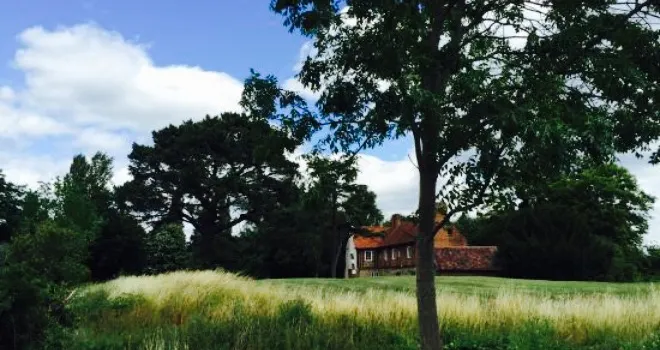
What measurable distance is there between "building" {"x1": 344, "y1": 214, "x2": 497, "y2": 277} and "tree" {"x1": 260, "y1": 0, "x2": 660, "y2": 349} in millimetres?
32298

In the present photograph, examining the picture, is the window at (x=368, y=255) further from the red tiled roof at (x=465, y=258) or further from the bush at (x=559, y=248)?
the bush at (x=559, y=248)

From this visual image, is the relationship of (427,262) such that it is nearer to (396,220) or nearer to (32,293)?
(32,293)

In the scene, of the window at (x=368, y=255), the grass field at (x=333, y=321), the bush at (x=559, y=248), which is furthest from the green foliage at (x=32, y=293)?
the window at (x=368, y=255)

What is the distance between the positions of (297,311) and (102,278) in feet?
85.6

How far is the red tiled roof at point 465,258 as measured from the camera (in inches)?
1927

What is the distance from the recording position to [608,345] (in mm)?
9945

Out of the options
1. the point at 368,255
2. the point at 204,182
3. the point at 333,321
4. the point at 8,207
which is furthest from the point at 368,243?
the point at 333,321

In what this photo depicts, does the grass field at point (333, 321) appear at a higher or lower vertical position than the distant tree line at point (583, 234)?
lower

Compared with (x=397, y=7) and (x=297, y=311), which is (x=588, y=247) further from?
(x=397, y=7)

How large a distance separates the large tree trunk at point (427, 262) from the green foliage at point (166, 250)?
34.8 m

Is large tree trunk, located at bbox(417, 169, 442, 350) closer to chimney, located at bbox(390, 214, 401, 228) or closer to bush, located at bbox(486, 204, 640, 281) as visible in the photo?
bush, located at bbox(486, 204, 640, 281)

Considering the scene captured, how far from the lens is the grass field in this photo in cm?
965

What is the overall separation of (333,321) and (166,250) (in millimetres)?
32810

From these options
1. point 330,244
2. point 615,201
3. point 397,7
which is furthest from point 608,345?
point 615,201
